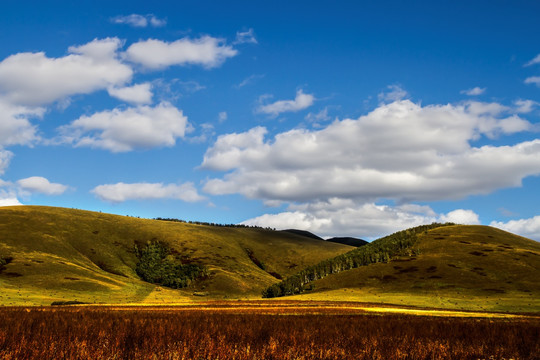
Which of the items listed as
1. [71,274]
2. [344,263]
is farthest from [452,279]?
[71,274]

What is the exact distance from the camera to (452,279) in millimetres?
120562

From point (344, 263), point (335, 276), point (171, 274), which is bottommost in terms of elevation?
point (171, 274)

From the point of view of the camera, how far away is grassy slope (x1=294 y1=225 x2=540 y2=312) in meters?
95.4

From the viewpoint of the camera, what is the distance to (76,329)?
1427cm

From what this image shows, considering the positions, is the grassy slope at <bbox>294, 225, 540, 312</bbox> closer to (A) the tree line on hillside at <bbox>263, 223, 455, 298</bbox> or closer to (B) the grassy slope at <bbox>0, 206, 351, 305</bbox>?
(A) the tree line on hillside at <bbox>263, 223, 455, 298</bbox>

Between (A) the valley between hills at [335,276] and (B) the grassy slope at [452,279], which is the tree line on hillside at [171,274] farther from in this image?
(B) the grassy slope at [452,279]

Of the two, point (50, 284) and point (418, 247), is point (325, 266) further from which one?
point (50, 284)

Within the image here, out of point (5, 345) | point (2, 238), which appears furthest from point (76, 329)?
point (2, 238)

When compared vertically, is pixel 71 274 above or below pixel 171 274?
above

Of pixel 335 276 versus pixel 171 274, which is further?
pixel 171 274

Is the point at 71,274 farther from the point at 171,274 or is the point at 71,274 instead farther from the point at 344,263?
the point at 344,263

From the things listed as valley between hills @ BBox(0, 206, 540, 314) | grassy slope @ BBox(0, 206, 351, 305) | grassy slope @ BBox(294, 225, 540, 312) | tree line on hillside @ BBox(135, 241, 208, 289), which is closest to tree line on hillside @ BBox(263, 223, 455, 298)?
valley between hills @ BBox(0, 206, 540, 314)

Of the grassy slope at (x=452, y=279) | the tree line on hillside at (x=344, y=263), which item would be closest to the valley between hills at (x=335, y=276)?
the grassy slope at (x=452, y=279)

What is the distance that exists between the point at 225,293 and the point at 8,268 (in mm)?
79754
